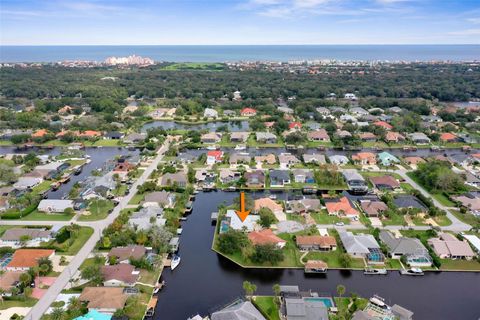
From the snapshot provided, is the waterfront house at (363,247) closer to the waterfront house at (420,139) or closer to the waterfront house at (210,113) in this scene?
the waterfront house at (420,139)

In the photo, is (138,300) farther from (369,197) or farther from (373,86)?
(373,86)

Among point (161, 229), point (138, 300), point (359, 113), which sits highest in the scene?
point (359, 113)

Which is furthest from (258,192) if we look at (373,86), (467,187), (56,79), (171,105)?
(56,79)

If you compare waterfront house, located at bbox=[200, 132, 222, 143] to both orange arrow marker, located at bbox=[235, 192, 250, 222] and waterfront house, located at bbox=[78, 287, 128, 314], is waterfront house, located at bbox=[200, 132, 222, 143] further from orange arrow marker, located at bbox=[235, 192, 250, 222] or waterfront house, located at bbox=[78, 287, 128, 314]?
waterfront house, located at bbox=[78, 287, 128, 314]

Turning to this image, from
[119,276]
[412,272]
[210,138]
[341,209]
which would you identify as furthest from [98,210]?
[412,272]

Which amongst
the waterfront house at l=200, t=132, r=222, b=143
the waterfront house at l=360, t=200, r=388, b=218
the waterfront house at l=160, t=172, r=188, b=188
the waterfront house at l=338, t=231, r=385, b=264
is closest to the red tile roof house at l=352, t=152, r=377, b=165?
the waterfront house at l=360, t=200, r=388, b=218

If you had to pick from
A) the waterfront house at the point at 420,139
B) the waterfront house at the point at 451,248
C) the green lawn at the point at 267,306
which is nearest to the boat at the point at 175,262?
the green lawn at the point at 267,306
